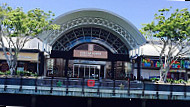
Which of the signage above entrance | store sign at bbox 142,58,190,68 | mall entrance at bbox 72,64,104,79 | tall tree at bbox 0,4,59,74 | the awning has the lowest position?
mall entrance at bbox 72,64,104,79

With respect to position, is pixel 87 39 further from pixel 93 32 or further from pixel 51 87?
pixel 51 87

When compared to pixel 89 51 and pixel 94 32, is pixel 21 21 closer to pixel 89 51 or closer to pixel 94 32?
pixel 89 51

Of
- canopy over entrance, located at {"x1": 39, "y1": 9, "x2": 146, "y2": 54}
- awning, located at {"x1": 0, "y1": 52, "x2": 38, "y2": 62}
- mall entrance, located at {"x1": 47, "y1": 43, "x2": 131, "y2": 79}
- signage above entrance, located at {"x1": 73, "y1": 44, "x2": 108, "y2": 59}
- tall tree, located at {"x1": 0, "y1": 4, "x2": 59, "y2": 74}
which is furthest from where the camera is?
mall entrance, located at {"x1": 47, "y1": 43, "x2": 131, "y2": 79}

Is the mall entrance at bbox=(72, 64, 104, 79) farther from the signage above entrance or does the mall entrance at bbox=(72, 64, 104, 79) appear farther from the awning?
the awning

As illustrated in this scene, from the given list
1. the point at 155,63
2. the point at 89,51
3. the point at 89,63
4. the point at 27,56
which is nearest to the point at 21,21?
the point at 27,56

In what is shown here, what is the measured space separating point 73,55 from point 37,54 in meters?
5.61

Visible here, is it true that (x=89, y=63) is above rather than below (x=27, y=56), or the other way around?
below

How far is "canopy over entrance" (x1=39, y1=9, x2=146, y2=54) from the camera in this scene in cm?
2580

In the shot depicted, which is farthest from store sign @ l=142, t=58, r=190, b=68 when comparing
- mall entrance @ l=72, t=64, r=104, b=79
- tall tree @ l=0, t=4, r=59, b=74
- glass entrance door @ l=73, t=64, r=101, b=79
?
tall tree @ l=0, t=4, r=59, b=74

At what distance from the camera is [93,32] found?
31469 mm

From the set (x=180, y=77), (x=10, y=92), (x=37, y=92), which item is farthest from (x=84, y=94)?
(x=180, y=77)

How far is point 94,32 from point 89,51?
3839mm

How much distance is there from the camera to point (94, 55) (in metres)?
29.7

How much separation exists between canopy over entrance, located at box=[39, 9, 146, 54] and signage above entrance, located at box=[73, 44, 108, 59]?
780 millimetres
